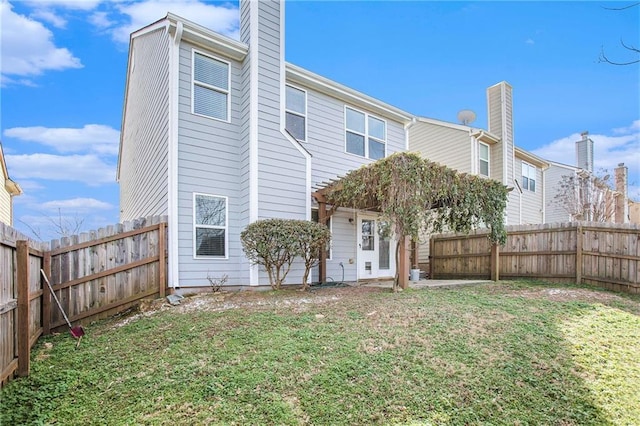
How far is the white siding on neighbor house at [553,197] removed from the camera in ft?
63.1

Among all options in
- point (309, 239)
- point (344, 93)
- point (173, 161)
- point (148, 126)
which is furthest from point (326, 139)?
point (148, 126)

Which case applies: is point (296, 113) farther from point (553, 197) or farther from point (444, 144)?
point (553, 197)

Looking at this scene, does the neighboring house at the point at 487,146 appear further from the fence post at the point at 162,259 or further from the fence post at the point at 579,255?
the fence post at the point at 162,259

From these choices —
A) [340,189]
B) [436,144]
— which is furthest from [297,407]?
[436,144]

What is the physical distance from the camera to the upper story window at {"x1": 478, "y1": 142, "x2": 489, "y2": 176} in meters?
14.7

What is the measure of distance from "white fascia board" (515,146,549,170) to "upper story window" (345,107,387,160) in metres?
9.09

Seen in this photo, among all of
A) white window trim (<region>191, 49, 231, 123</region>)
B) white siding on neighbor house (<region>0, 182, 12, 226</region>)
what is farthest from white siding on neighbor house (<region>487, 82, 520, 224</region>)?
white siding on neighbor house (<region>0, 182, 12, 226</region>)

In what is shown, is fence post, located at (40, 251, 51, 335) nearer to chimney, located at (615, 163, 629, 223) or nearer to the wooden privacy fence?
the wooden privacy fence

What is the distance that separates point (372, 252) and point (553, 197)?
1464 cm

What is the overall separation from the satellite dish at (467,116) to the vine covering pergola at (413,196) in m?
7.90

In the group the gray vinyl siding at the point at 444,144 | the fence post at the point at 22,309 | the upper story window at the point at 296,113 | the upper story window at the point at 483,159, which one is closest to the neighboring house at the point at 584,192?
the upper story window at the point at 483,159

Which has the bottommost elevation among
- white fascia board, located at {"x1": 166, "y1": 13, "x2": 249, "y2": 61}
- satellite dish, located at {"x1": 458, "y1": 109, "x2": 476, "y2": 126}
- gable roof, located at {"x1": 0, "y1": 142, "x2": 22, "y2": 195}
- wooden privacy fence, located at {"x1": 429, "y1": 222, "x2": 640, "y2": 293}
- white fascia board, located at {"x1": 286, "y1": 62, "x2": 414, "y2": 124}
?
wooden privacy fence, located at {"x1": 429, "y1": 222, "x2": 640, "y2": 293}

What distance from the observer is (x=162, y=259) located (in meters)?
6.82

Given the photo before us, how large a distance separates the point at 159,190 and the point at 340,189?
13.7ft
